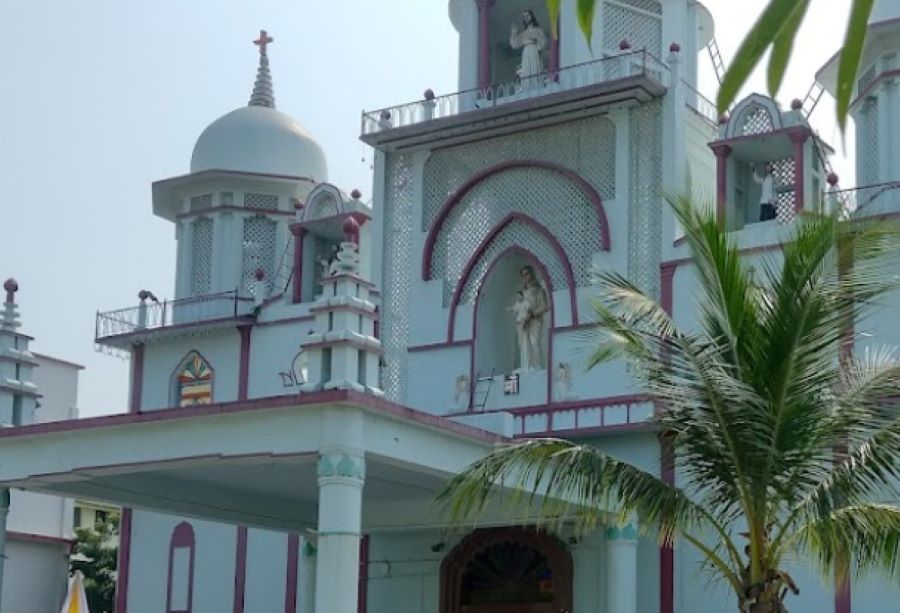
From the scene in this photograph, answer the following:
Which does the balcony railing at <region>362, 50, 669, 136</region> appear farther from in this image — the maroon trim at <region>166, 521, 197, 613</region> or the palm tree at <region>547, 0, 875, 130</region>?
the palm tree at <region>547, 0, 875, 130</region>

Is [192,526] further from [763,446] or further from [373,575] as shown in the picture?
[763,446]

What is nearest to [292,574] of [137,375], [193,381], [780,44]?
[193,381]

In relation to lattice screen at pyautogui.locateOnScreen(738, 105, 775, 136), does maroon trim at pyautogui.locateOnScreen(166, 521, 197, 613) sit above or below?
below

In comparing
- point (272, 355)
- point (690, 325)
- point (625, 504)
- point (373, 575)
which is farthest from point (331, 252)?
point (625, 504)

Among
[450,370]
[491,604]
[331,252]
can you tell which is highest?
[331,252]

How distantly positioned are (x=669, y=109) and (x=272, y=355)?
7721mm

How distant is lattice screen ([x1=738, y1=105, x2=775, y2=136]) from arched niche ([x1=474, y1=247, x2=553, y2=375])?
3.46 m

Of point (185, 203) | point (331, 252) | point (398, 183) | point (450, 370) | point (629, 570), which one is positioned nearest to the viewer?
point (629, 570)

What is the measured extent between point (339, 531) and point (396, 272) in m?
9.34

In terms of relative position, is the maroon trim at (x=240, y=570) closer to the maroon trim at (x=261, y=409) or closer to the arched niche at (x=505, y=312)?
the arched niche at (x=505, y=312)

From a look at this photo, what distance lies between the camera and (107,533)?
132ft

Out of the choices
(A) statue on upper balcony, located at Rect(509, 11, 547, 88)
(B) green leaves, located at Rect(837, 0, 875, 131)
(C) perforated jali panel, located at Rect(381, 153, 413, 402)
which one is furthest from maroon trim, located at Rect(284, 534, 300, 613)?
(B) green leaves, located at Rect(837, 0, 875, 131)

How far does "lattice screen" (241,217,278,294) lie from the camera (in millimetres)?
26297

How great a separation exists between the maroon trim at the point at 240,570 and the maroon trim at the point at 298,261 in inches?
149
